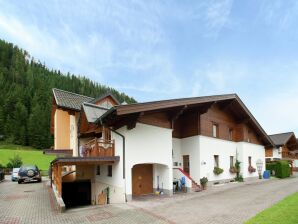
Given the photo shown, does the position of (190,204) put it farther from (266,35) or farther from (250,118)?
(250,118)

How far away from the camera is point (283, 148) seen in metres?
41.8

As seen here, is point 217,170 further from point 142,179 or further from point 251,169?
point 142,179

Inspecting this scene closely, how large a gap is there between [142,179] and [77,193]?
7.99 metres

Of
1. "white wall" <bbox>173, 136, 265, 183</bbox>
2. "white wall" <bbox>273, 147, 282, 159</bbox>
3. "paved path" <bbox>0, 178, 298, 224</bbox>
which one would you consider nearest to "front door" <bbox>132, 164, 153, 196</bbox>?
"paved path" <bbox>0, 178, 298, 224</bbox>

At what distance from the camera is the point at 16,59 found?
6368 inches

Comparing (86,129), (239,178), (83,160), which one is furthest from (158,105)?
(239,178)

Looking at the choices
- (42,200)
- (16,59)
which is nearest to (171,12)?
(42,200)

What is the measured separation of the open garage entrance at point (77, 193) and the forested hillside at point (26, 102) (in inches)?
2551

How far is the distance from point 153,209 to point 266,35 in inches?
484

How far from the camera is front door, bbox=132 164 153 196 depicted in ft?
55.4

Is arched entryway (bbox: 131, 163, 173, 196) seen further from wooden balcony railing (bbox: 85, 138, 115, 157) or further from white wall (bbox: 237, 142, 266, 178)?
white wall (bbox: 237, 142, 266, 178)

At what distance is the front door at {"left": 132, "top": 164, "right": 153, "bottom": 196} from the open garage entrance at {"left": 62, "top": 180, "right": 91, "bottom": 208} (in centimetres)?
582

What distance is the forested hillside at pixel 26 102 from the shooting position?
84625 mm

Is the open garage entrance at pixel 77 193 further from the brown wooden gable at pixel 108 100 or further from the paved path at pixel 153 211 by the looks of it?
the brown wooden gable at pixel 108 100
